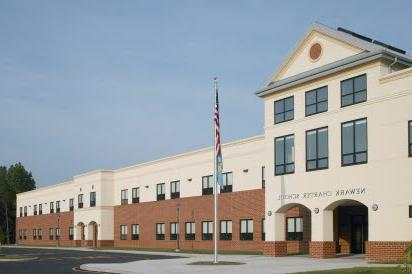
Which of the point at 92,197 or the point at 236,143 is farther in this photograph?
the point at 92,197

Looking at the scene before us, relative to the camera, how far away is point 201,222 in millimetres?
59875

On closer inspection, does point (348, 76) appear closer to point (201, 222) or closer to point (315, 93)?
point (315, 93)

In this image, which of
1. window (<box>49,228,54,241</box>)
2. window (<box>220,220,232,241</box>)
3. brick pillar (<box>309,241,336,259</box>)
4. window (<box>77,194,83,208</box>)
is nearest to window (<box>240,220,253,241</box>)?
window (<box>220,220,232,241</box>)

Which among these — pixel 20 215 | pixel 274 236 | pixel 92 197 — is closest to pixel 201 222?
pixel 274 236

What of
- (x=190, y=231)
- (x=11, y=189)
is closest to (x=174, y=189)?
(x=190, y=231)

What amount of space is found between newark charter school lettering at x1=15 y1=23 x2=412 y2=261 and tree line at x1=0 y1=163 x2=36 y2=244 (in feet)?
237

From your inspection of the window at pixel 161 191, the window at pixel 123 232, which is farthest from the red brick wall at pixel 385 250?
the window at pixel 123 232

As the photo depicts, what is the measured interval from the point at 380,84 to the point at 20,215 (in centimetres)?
8876

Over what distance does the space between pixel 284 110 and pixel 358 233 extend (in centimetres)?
953

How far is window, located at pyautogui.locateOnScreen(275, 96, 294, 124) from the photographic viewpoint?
135 feet

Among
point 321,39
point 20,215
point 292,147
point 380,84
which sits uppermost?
point 321,39

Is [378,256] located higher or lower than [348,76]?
lower

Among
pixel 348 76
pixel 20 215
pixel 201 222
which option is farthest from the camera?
pixel 20 215

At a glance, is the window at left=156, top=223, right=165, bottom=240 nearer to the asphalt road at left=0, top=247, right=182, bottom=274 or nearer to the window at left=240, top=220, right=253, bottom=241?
the window at left=240, top=220, right=253, bottom=241
